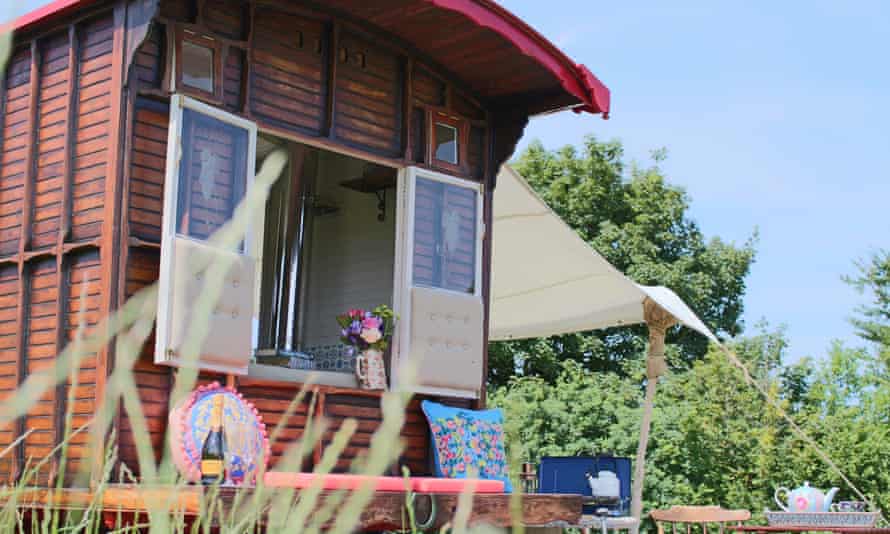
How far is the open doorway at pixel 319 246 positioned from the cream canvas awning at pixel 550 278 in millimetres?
990

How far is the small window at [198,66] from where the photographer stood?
6445mm

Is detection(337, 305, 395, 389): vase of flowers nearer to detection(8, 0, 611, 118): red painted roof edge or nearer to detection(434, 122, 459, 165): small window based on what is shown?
detection(434, 122, 459, 165): small window

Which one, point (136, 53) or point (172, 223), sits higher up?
point (136, 53)

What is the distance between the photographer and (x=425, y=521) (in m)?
5.98

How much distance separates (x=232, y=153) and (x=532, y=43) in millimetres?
2117

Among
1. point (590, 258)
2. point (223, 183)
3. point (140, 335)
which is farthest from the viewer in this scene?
point (590, 258)

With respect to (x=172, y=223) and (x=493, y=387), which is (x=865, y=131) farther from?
(x=172, y=223)

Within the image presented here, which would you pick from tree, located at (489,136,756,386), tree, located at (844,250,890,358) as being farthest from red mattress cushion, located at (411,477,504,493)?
tree, located at (844,250,890,358)

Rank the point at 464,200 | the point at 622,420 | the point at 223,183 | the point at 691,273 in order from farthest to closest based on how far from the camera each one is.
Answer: the point at 691,273 → the point at 622,420 → the point at 464,200 → the point at 223,183

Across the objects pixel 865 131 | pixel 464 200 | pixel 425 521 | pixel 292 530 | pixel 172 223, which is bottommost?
pixel 425 521

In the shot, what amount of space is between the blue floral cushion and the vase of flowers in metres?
0.43

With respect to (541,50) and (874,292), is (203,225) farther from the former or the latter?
(874,292)

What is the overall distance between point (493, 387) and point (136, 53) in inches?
689

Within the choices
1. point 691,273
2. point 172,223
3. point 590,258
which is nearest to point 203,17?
point 172,223
